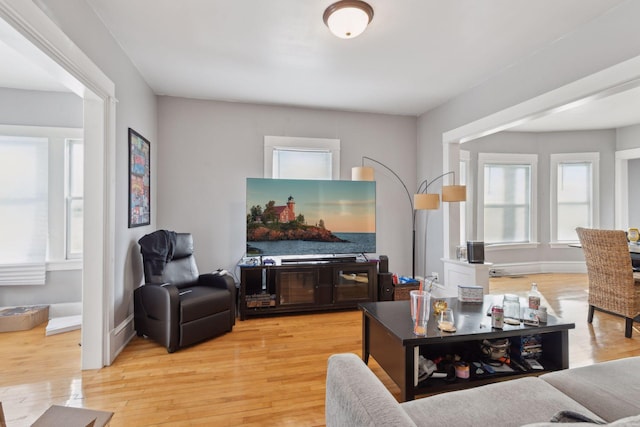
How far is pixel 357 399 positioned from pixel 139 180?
313 centimetres

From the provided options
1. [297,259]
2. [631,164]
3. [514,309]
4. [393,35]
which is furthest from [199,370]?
[631,164]

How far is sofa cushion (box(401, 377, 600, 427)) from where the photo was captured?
3.86ft

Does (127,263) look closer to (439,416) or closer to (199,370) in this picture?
(199,370)

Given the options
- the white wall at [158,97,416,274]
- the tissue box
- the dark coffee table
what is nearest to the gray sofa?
the dark coffee table

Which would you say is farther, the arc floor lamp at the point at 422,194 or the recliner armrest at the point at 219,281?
the arc floor lamp at the point at 422,194

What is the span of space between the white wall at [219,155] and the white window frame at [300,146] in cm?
8

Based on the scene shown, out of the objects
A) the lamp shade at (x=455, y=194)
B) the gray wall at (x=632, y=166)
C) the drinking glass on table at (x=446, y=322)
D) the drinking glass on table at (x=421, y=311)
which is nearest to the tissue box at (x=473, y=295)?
the drinking glass on table at (x=446, y=322)

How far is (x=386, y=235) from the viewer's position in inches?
187

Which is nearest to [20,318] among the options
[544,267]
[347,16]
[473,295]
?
[347,16]

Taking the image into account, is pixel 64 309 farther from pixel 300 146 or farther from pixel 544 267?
pixel 544 267

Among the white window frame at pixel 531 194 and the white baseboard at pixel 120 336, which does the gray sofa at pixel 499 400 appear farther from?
the white window frame at pixel 531 194

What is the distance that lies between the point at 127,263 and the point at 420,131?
4089 millimetres

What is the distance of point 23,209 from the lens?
351 centimetres

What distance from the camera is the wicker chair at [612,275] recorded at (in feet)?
9.89
